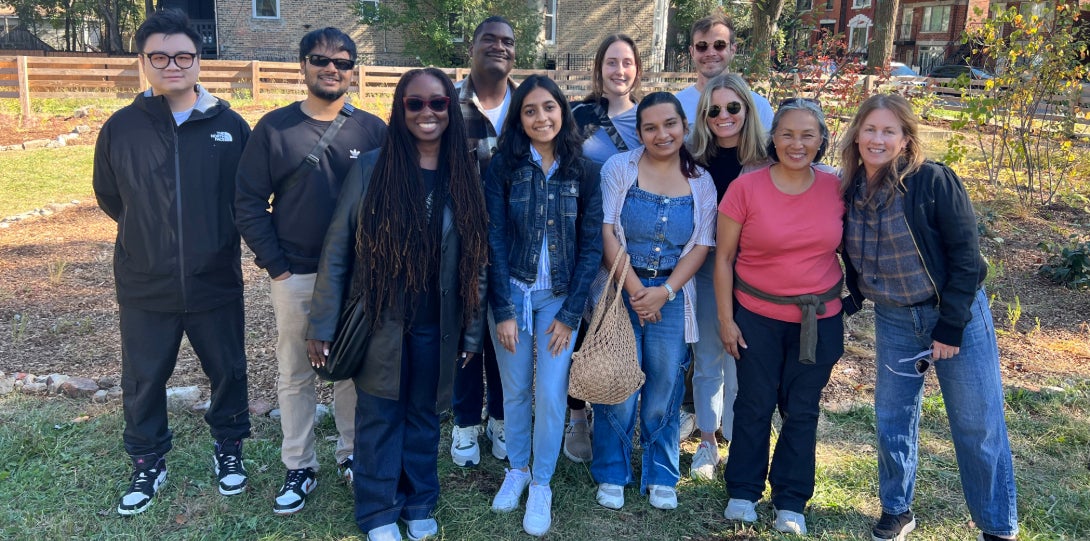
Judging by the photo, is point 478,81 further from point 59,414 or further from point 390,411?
point 59,414

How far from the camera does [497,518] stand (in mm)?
3500

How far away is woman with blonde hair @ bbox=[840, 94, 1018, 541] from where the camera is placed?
9.59ft

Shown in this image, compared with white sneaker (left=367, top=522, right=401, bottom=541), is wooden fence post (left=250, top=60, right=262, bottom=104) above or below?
above

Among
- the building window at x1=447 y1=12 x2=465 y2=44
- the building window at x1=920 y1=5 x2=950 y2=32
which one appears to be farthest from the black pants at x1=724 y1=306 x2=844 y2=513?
the building window at x1=920 y1=5 x2=950 y2=32

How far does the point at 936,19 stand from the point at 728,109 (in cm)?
4331

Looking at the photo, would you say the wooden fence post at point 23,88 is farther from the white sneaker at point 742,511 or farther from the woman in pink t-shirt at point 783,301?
the white sneaker at point 742,511

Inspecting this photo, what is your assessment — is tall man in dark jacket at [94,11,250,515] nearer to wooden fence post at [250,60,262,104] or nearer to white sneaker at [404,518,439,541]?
white sneaker at [404,518,439,541]

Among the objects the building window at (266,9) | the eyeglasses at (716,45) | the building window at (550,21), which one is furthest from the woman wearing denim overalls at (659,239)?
the building window at (550,21)

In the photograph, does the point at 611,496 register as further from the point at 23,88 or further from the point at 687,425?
the point at 23,88

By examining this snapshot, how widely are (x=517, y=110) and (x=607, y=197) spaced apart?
547mm

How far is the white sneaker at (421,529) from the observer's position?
3309mm

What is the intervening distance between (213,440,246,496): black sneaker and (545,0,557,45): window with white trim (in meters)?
23.6

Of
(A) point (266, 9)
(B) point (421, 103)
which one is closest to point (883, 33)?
(B) point (421, 103)

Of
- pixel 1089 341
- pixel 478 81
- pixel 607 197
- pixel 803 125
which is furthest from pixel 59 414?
pixel 1089 341
